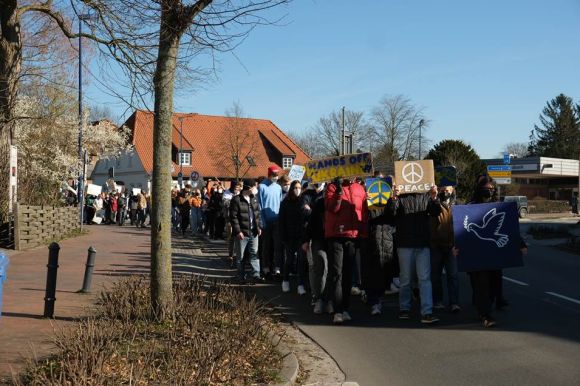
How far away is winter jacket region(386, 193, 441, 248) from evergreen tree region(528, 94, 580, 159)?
99.7 meters

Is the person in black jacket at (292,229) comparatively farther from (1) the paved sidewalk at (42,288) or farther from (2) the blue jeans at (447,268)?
(1) the paved sidewalk at (42,288)

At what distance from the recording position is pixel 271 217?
12.2 metres

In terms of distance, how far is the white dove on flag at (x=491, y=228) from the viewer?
28.1 ft

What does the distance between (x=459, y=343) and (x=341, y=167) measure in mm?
4862

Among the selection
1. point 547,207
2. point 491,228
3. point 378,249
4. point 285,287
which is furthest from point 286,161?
point 491,228

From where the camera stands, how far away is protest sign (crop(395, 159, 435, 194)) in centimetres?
919

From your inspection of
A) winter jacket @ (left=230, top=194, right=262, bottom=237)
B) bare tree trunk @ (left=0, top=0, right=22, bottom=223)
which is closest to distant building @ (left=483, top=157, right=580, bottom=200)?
bare tree trunk @ (left=0, top=0, right=22, bottom=223)

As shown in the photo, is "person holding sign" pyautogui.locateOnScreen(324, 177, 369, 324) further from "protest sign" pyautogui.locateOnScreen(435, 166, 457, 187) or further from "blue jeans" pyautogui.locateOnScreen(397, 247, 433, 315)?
"protest sign" pyautogui.locateOnScreen(435, 166, 457, 187)

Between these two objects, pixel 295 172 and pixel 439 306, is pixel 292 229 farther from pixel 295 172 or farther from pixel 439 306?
pixel 295 172

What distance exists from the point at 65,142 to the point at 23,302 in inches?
1205

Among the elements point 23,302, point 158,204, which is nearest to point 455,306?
point 158,204

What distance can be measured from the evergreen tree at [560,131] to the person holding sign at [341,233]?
100 metres

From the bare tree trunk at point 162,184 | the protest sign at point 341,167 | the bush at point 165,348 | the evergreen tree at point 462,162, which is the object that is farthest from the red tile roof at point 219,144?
the bush at point 165,348

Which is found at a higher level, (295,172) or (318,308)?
(295,172)
